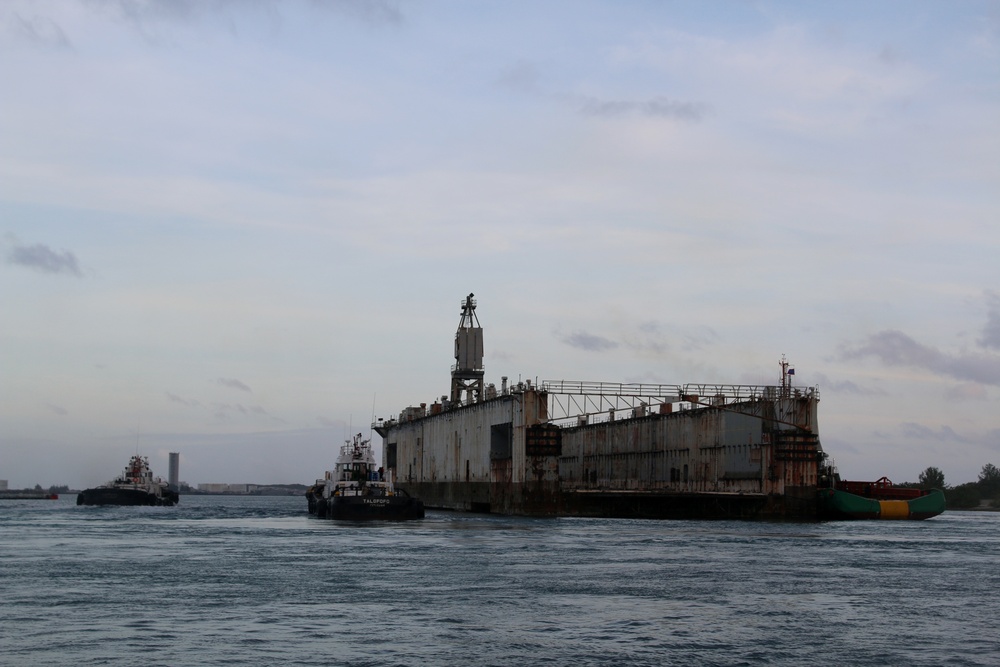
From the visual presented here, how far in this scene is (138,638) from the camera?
1001 inches

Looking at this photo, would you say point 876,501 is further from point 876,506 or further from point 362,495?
point 362,495

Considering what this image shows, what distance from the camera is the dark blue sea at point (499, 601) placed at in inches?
956

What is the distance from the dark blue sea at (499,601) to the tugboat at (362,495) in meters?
16.9

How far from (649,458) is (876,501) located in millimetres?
19408

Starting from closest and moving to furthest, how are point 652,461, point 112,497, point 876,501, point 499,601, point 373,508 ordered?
point 499,601, point 373,508, point 876,501, point 652,461, point 112,497

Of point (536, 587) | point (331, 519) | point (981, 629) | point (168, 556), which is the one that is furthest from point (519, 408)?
point (981, 629)

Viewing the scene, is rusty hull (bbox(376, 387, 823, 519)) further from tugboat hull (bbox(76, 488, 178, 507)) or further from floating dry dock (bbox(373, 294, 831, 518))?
tugboat hull (bbox(76, 488, 178, 507))

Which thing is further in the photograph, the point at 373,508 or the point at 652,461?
the point at 652,461

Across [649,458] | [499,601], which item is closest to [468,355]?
[649,458]

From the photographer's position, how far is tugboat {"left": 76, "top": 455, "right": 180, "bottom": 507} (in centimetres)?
12575

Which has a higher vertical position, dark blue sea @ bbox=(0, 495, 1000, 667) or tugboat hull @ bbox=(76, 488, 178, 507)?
dark blue sea @ bbox=(0, 495, 1000, 667)

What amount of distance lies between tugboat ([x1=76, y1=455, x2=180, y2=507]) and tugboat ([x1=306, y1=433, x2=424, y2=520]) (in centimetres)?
4878

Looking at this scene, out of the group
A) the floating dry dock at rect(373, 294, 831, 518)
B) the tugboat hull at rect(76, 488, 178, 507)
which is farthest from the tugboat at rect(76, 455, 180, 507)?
the floating dry dock at rect(373, 294, 831, 518)

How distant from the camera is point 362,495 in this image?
75812 millimetres
